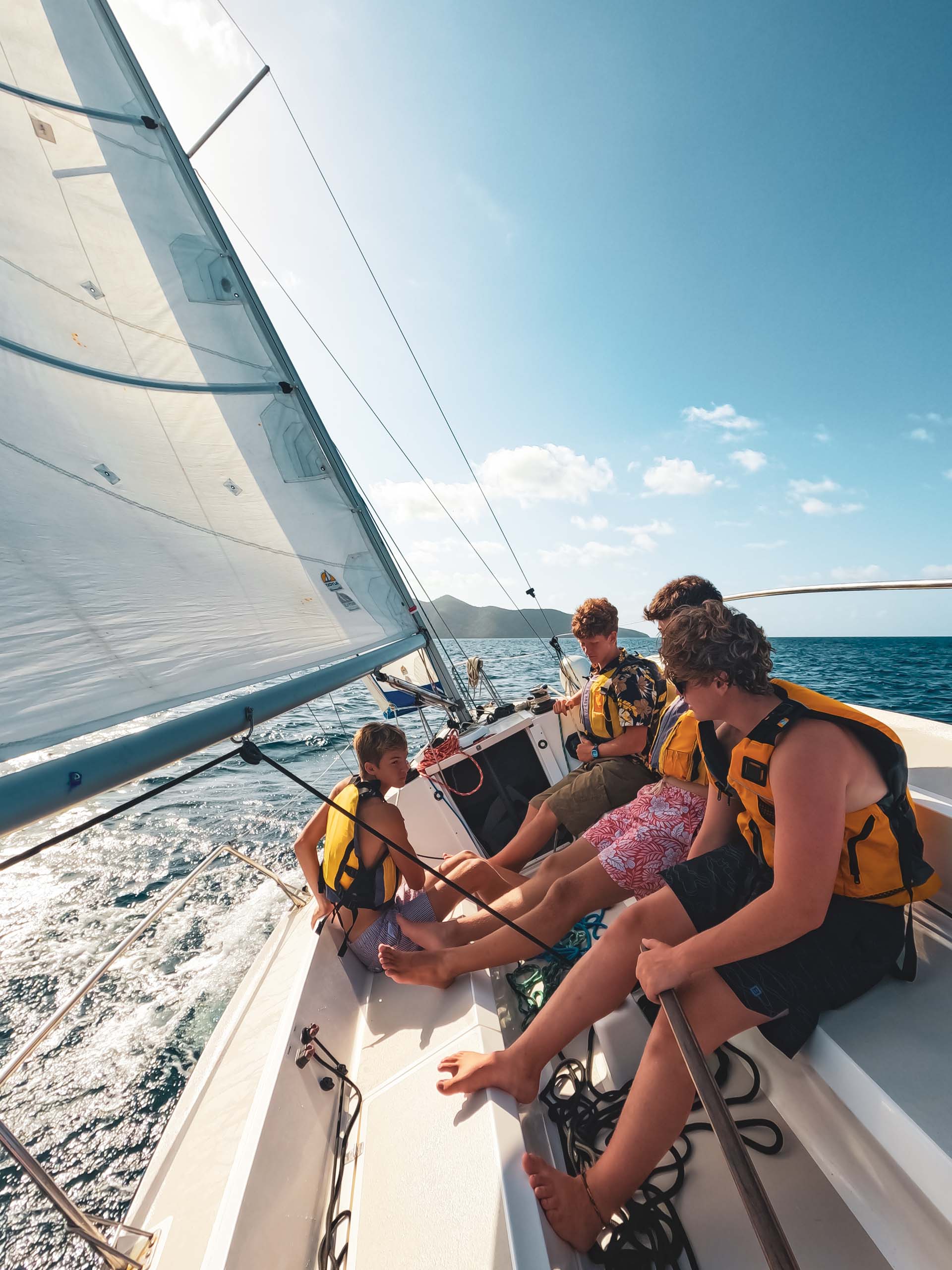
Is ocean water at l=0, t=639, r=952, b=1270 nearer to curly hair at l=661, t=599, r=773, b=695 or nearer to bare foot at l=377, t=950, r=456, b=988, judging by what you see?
bare foot at l=377, t=950, r=456, b=988

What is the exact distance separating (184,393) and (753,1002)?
312cm

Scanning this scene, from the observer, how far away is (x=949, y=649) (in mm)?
33844

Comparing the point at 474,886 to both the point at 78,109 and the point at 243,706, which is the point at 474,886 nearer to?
the point at 243,706

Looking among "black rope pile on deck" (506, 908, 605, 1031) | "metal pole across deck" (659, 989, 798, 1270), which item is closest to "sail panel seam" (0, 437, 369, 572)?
"black rope pile on deck" (506, 908, 605, 1031)

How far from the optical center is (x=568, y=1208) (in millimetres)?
1093

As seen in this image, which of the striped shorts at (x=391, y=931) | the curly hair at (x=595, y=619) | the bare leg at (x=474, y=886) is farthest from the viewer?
the curly hair at (x=595, y=619)

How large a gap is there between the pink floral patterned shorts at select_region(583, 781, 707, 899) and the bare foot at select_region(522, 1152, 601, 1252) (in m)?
0.76

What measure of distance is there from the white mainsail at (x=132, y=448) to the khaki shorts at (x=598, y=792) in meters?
1.21

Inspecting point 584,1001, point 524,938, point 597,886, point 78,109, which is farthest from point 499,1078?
point 78,109

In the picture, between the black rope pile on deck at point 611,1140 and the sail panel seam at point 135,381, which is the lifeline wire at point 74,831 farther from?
the sail panel seam at point 135,381

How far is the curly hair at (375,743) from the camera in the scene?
7.16ft

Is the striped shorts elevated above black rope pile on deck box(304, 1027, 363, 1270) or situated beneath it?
elevated above

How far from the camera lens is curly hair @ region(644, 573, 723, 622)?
2.03 meters

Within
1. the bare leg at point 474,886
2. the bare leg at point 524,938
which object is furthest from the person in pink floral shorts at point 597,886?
the bare leg at point 474,886
